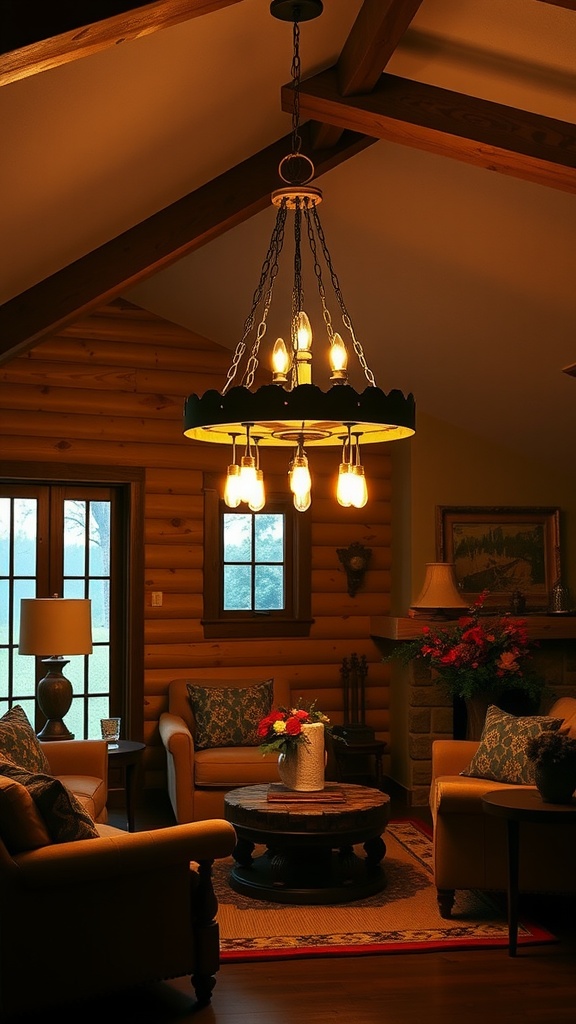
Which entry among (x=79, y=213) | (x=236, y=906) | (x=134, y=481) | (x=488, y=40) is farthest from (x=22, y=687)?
(x=488, y=40)

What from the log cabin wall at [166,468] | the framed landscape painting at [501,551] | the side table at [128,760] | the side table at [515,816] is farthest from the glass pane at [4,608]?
the side table at [515,816]

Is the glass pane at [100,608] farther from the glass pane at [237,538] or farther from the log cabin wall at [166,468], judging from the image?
the glass pane at [237,538]

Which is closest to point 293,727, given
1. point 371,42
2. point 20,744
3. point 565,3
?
point 20,744

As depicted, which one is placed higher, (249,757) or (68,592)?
(68,592)

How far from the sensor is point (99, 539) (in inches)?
301

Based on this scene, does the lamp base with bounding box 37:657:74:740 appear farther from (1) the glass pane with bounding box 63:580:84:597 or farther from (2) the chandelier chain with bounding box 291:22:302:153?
(2) the chandelier chain with bounding box 291:22:302:153

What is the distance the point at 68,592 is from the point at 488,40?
4.73 m

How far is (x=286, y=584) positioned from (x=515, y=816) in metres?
3.70

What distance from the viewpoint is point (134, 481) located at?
24.8 ft

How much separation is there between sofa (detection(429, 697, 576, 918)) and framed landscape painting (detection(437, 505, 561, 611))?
9.15ft

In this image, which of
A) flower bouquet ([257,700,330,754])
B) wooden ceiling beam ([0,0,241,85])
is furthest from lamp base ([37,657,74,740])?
wooden ceiling beam ([0,0,241,85])

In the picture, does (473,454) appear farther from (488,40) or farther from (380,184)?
(488,40)

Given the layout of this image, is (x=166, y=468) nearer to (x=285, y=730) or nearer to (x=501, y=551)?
(x=501, y=551)

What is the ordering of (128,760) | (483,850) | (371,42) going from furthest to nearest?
(128,760)
(483,850)
(371,42)
